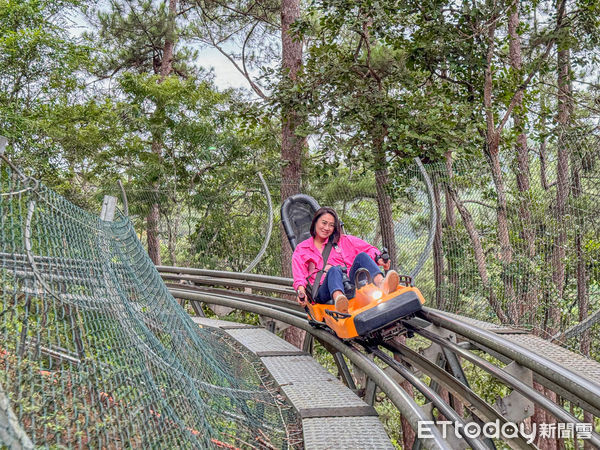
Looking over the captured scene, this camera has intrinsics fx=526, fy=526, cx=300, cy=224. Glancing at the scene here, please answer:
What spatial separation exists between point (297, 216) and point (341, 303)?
1791mm

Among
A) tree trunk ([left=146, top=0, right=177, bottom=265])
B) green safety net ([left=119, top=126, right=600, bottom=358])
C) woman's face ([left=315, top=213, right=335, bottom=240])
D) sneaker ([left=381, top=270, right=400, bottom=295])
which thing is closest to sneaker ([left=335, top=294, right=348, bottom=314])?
sneaker ([left=381, top=270, right=400, bottom=295])

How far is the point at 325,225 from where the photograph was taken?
15.4 ft

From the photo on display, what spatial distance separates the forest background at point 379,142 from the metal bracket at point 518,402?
1.60 meters

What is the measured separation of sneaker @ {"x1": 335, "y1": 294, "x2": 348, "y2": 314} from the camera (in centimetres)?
378

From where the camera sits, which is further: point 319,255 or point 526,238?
point 526,238

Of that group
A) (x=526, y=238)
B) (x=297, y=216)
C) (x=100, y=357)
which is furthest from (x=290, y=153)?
(x=100, y=357)

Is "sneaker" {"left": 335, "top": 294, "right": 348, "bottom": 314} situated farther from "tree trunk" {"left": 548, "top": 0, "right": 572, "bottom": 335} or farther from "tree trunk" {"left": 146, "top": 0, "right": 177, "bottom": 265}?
"tree trunk" {"left": 146, "top": 0, "right": 177, "bottom": 265}

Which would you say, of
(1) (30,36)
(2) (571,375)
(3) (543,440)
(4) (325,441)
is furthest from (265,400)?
(1) (30,36)

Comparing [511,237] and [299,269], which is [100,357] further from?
[511,237]

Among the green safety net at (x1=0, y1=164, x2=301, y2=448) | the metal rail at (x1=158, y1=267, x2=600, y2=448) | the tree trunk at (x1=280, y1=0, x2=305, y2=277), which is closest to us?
the green safety net at (x1=0, y1=164, x2=301, y2=448)

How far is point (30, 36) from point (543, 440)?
1106cm

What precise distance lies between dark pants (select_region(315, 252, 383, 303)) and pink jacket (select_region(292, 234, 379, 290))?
1.18 ft

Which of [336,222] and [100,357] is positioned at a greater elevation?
[336,222]

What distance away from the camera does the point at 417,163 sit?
5824 millimetres
